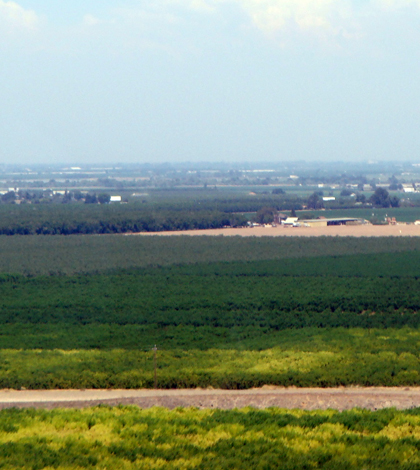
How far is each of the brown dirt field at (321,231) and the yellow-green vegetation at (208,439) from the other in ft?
261

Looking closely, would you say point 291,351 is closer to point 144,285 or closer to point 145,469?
point 145,469

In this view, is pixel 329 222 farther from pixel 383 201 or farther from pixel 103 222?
pixel 383 201

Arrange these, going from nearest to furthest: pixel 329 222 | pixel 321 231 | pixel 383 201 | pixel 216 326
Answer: pixel 216 326, pixel 321 231, pixel 329 222, pixel 383 201

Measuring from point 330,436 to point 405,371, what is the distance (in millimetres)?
11008

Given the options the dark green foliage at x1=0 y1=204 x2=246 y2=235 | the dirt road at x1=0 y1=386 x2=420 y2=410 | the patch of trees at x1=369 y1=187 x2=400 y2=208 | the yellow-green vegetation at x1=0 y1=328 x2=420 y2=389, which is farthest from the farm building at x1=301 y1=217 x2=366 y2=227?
the dirt road at x1=0 y1=386 x2=420 y2=410

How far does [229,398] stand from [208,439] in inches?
261

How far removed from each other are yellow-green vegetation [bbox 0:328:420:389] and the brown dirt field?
65473 mm

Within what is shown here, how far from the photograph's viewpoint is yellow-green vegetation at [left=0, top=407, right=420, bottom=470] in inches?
587

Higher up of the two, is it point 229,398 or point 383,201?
point 229,398

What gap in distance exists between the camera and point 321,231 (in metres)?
106

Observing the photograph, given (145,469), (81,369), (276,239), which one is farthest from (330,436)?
(276,239)

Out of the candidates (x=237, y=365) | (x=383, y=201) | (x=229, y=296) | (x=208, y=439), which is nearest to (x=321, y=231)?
(x=383, y=201)

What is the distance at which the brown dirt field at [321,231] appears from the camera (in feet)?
327

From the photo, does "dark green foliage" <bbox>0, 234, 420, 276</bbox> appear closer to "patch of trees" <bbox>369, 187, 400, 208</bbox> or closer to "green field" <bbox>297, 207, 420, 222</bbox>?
"green field" <bbox>297, 207, 420, 222</bbox>
